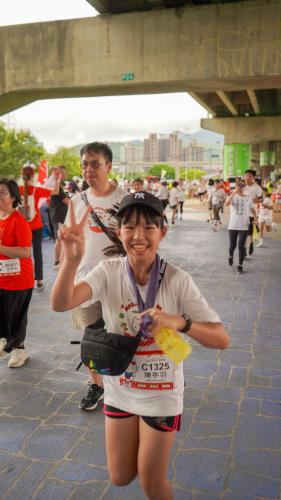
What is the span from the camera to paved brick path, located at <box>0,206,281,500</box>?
3.02 metres

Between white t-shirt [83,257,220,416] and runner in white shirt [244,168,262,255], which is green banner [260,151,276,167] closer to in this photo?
runner in white shirt [244,168,262,255]

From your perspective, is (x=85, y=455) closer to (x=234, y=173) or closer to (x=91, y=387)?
(x=91, y=387)

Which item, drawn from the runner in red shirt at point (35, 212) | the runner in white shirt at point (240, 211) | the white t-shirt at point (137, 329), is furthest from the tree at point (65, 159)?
the white t-shirt at point (137, 329)

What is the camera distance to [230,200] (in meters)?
9.61

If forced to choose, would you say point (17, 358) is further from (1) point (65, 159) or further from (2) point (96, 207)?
(1) point (65, 159)

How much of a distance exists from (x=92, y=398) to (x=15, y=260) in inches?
64.3

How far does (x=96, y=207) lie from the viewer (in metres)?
3.77

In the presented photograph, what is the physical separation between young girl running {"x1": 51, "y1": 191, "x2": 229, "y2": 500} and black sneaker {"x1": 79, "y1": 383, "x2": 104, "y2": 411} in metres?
1.74

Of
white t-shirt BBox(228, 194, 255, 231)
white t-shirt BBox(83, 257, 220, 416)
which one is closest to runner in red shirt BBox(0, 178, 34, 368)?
white t-shirt BBox(83, 257, 220, 416)

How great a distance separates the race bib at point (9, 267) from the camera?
4.71 meters

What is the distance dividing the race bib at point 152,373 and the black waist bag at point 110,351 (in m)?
0.09

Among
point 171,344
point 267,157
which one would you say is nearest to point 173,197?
point 171,344

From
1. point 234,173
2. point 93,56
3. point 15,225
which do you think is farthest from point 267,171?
point 15,225

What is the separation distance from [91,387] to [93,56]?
955 cm
